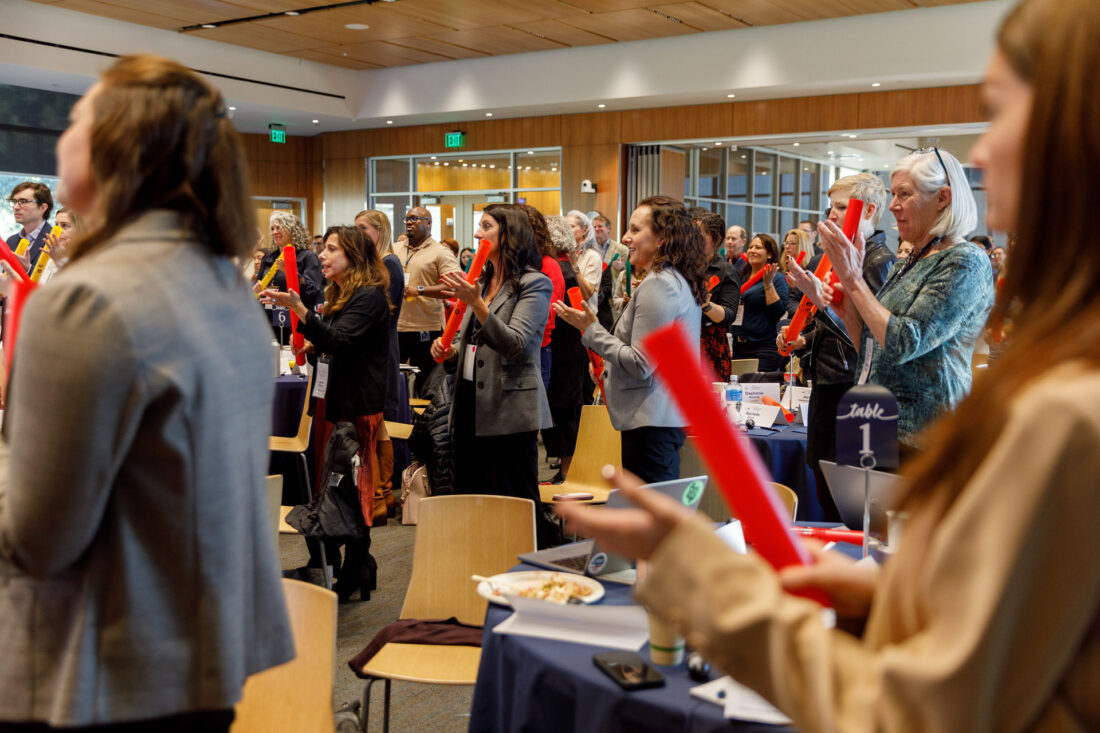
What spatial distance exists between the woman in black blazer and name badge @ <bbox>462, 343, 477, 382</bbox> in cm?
82

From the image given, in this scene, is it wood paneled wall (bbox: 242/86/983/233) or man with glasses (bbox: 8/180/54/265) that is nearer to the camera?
man with glasses (bbox: 8/180/54/265)

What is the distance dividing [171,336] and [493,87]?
12.1m

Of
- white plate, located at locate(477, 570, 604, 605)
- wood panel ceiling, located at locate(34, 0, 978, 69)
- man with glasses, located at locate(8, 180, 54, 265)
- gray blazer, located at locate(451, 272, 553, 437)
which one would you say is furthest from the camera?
wood panel ceiling, located at locate(34, 0, 978, 69)

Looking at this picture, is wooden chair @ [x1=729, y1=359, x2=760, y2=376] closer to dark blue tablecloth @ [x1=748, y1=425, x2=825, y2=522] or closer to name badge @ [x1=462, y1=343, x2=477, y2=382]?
dark blue tablecloth @ [x1=748, y1=425, x2=825, y2=522]

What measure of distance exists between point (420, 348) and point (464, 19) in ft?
15.6

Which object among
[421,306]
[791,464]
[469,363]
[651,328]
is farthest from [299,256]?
[651,328]

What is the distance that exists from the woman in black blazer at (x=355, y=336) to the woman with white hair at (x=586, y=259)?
2.23 metres

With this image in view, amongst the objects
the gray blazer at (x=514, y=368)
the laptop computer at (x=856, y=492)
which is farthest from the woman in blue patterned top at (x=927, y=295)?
the gray blazer at (x=514, y=368)

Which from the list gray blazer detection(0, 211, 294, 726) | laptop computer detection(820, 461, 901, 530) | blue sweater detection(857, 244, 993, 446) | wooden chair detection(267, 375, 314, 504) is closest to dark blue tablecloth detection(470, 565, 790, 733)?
gray blazer detection(0, 211, 294, 726)

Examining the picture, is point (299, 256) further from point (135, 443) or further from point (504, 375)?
point (135, 443)

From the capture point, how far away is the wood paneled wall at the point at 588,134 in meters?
11.0

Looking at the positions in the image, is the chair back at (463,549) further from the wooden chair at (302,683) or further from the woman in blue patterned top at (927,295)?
the woman in blue patterned top at (927,295)

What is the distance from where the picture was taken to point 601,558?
89.6 inches

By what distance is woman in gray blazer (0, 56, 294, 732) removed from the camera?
1140 millimetres
